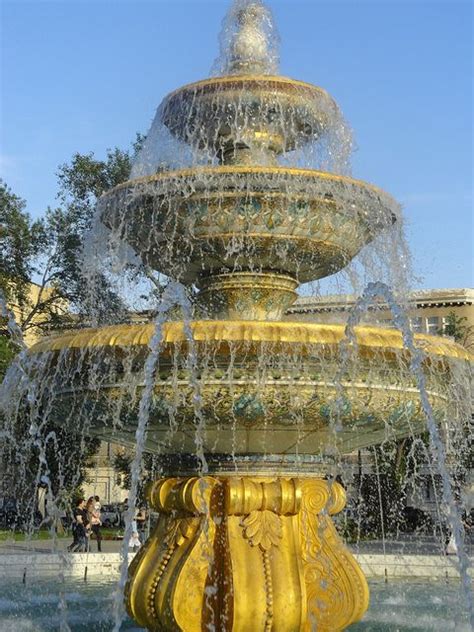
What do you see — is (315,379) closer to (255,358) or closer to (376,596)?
(255,358)

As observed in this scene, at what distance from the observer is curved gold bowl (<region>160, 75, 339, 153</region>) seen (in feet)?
21.5

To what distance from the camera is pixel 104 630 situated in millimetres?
6996

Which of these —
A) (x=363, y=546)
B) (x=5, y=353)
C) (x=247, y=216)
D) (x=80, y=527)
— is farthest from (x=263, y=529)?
(x=5, y=353)

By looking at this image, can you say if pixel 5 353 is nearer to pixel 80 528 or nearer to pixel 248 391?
pixel 80 528

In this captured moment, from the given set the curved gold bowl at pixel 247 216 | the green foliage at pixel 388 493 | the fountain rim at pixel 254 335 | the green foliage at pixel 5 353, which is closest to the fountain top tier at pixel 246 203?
the curved gold bowl at pixel 247 216

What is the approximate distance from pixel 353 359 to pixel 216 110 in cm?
253

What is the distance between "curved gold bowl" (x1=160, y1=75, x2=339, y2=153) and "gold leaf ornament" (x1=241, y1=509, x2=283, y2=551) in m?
2.95

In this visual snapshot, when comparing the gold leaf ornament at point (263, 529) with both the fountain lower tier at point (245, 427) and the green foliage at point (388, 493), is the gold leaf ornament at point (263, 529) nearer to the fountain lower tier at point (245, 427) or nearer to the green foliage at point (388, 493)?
the fountain lower tier at point (245, 427)

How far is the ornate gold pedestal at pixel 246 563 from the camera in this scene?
16.2 ft

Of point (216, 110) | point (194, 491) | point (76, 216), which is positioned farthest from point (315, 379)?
point (76, 216)

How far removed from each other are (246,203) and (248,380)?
4.27 ft

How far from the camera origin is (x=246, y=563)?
5027 mm

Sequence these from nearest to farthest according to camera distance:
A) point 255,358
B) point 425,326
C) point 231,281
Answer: point 255,358 → point 231,281 → point 425,326

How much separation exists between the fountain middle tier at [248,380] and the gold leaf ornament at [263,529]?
0.51 metres
